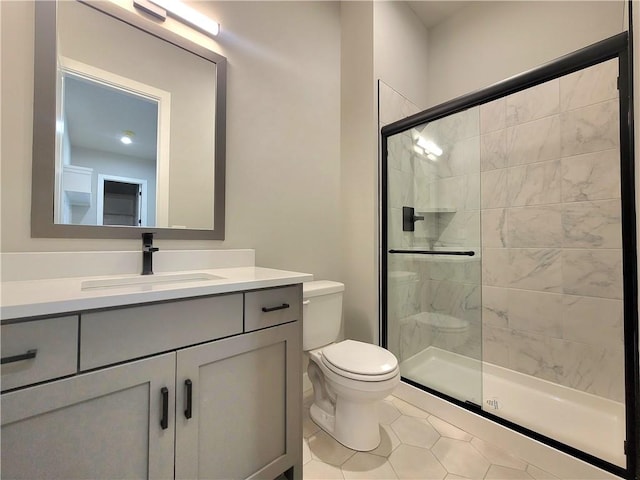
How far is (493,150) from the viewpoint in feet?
6.50

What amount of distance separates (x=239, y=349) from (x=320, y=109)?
164cm

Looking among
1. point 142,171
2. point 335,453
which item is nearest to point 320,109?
point 142,171

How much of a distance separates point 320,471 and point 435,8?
10.3ft

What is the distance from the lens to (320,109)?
6.21 ft

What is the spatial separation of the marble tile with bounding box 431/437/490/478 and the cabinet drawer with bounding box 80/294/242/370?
1.16 meters

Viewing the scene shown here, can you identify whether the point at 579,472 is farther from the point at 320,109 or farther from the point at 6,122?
the point at 6,122

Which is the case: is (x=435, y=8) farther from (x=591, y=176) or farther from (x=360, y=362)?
(x=360, y=362)

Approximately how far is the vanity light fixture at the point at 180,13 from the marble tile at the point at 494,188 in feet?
6.52

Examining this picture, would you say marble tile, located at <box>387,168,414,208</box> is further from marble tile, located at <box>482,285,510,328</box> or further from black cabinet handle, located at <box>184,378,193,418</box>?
black cabinet handle, located at <box>184,378,193,418</box>

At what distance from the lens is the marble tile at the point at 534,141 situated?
5.71 feet

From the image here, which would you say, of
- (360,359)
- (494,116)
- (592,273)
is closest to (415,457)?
(360,359)

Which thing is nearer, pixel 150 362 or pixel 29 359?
pixel 29 359

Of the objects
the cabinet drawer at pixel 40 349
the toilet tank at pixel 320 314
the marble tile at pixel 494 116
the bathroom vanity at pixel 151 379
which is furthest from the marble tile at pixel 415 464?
the marble tile at pixel 494 116

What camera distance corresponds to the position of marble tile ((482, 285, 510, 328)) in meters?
1.92
